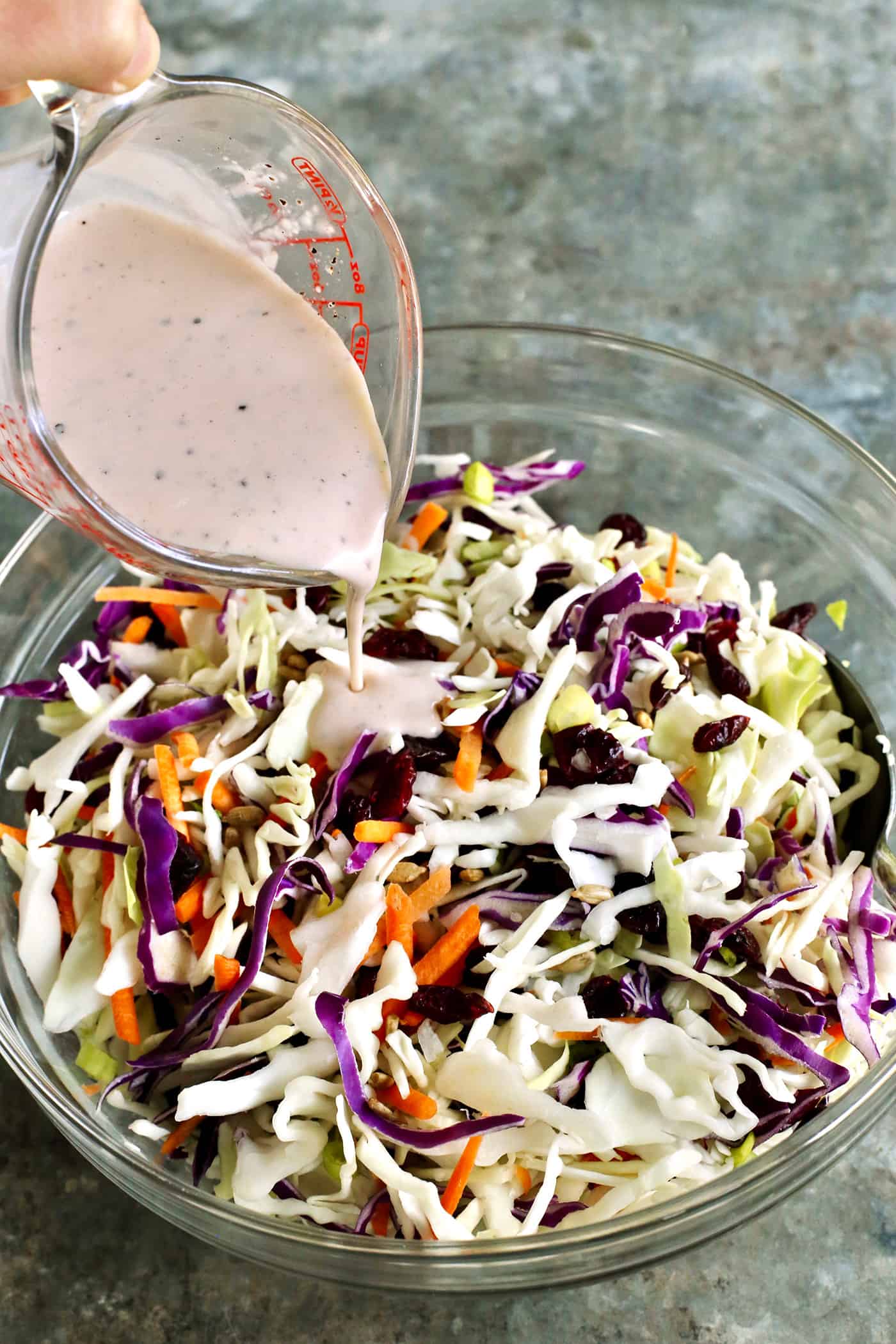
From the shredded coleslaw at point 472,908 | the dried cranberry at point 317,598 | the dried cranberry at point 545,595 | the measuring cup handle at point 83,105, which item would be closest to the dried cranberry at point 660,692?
the shredded coleslaw at point 472,908

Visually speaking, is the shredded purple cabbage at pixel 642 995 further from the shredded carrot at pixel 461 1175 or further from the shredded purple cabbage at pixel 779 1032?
the shredded carrot at pixel 461 1175

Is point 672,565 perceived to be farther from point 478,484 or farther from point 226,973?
point 226,973

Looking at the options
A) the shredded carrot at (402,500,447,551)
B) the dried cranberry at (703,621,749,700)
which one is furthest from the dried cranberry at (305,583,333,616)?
the dried cranberry at (703,621,749,700)

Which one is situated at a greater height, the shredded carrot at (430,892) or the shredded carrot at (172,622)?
the shredded carrot at (430,892)

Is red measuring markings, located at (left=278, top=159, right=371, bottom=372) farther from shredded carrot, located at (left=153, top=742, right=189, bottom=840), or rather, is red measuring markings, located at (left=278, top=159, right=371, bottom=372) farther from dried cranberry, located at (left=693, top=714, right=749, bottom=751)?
dried cranberry, located at (left=693, top=714, right=749, bottom=751)

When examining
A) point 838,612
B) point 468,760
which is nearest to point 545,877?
point 468,760

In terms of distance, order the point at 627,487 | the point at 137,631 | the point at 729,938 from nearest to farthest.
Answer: the point at 729,938, the point at 137,631, the point at 627,487
